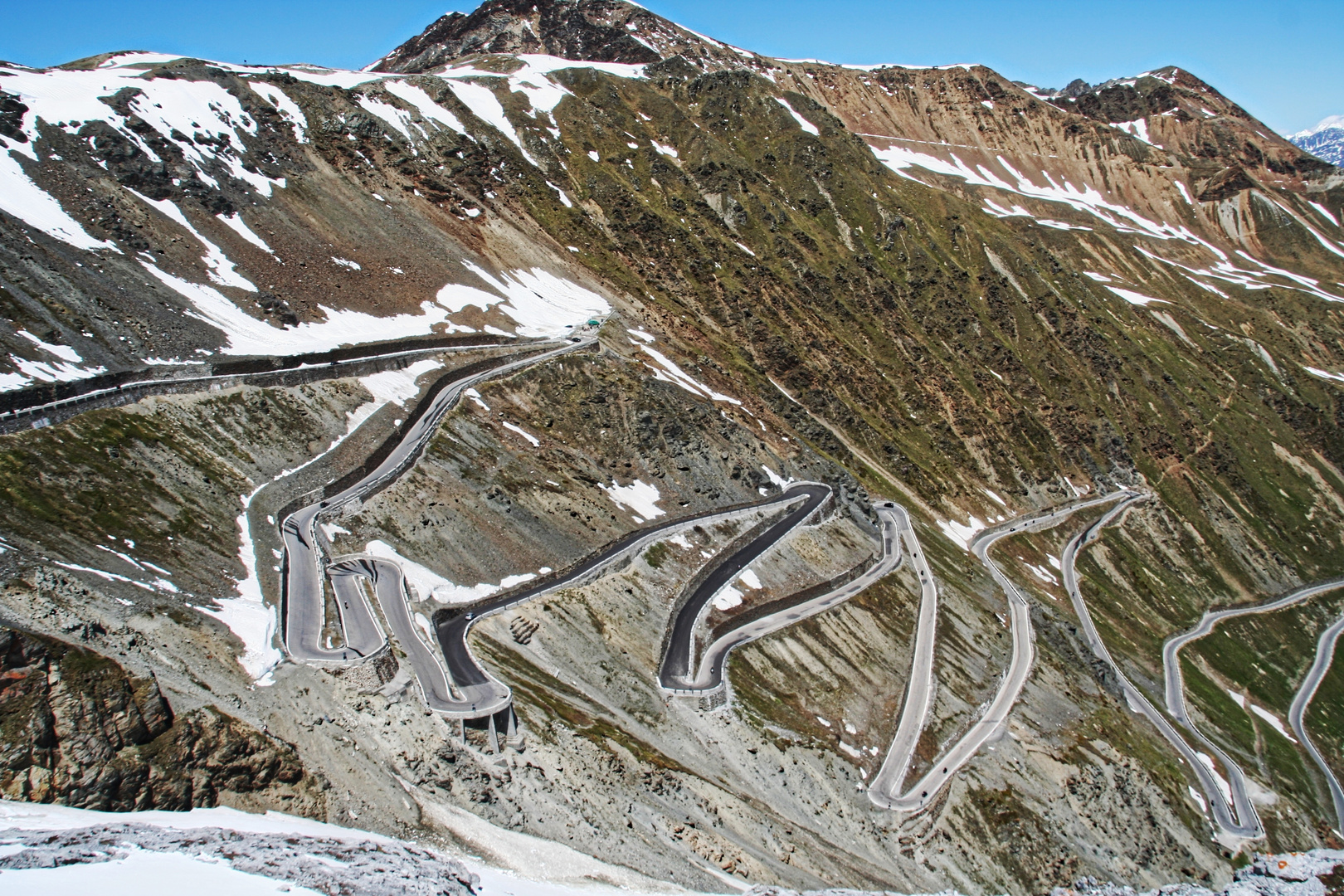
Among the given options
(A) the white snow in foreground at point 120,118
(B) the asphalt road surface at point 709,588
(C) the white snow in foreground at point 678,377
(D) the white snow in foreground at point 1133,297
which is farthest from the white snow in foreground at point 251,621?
(D) the white snow in foreground at point 1133,297

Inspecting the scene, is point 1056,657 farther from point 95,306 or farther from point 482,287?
point 95,306

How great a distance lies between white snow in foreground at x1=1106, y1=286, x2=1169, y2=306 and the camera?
15362cm

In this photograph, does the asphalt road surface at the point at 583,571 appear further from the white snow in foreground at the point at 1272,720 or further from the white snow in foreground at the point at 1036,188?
the white snow in foreground at the point at 1036,188

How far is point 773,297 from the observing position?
11412 cm

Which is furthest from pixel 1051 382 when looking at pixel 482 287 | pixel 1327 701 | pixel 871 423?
pixel 482 287

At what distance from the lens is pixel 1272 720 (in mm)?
84125

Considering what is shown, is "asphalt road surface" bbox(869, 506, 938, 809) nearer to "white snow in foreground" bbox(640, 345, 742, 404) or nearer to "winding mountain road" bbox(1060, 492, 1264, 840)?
"winding mountain road" bbox(1060, 492, 1264, 840)

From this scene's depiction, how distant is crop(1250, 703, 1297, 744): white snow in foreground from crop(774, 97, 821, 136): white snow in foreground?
11383cm

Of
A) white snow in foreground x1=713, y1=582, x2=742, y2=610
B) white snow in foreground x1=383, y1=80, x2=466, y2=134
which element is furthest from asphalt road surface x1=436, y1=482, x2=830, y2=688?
white snow in foreground x1=383, y1=80, x2=466, y2=134

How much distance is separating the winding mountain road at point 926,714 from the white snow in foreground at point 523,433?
3046 cm

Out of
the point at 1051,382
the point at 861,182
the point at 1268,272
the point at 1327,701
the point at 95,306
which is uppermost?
the point at 1268,272

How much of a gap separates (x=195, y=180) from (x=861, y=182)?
357 ft

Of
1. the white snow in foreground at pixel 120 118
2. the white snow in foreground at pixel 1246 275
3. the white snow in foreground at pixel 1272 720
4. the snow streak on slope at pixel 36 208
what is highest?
the white snow in foreground at pixel 1246 275

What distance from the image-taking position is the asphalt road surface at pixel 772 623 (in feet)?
141
